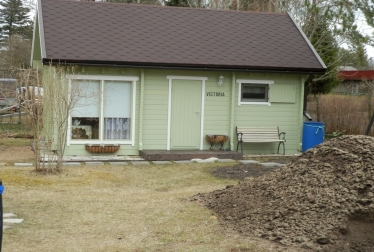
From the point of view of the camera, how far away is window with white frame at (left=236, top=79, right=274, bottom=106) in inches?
622

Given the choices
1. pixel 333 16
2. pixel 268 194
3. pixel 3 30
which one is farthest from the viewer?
pixel 3 30

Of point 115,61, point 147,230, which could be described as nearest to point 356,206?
point 147,230

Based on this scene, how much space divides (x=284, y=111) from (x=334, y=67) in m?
8.90

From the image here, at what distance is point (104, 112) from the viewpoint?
48.0 ft

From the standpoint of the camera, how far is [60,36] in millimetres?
14523

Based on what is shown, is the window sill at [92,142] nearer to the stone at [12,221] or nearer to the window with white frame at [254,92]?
the window with white frame at [254,92]

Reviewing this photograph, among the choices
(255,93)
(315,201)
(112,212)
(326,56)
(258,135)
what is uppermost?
(326,56)

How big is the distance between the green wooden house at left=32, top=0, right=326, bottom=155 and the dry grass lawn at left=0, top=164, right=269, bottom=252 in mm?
2645

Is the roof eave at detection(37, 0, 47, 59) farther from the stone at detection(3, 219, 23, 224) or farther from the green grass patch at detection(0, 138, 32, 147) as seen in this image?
the stone at detection(3, 219, 23, 224)

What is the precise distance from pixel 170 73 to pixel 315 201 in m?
8.38

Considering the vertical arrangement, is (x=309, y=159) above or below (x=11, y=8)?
below

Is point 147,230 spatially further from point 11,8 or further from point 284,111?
point 11,8

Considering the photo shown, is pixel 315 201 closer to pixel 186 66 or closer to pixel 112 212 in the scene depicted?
pixel 112 212

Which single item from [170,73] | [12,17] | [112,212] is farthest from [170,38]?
[12,17]
